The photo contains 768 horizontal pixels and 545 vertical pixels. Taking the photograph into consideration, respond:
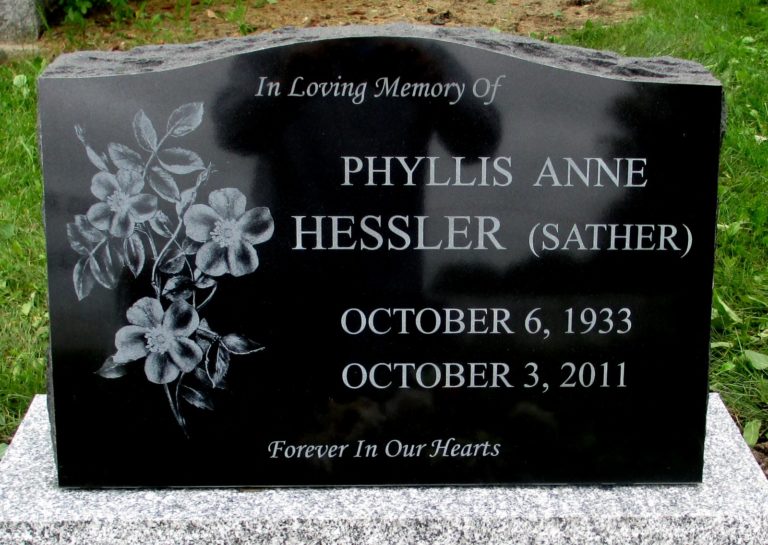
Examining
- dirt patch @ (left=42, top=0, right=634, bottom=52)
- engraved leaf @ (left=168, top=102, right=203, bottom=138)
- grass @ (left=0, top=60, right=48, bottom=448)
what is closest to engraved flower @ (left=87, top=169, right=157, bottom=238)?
engraved leaf @ (left=168, top=102, right=203, bottom=138)

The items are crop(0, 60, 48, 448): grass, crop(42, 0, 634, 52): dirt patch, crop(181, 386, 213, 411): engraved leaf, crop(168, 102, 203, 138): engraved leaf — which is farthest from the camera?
crop(42, 0, 634, 52): dirt patch

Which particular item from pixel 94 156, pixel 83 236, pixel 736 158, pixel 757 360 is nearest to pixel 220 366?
pixel 83 236

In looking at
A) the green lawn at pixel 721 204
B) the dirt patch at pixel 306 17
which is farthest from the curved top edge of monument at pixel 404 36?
the dirt patch at pixel 306 17

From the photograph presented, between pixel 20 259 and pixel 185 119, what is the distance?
172cm

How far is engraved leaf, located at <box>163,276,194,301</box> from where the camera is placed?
219 cm

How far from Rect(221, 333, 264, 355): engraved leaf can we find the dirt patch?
3434 millimetres

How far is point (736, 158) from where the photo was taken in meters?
3.98

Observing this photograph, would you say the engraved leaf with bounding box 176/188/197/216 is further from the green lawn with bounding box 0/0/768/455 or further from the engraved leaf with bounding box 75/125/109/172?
the green lawn with bounding box 0/0/768/455

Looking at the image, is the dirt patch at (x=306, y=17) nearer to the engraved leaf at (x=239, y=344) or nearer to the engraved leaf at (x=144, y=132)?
the engraved leaf at (x=144, y=132)

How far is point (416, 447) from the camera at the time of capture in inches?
A: 89.8

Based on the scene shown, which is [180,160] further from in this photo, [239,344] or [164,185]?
[239,344]

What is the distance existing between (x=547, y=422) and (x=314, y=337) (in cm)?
56

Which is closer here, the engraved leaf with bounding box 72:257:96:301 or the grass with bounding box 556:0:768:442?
the engraved leaf with bounding box 72:257:96:301

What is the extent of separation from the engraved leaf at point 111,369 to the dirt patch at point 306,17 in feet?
11.2
